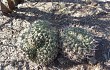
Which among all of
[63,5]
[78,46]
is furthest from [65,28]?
[63,5]

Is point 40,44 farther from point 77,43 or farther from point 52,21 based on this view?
point 52,21

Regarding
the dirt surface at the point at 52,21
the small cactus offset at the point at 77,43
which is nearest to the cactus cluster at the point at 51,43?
the small cactus offset at the point at 77,43

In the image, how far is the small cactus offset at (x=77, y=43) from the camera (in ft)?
13.6

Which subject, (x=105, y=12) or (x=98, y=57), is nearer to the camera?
(x=98, y=57)

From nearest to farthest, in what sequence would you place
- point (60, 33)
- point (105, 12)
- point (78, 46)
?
point (78, 46), point (60, 33), point (105, 12)

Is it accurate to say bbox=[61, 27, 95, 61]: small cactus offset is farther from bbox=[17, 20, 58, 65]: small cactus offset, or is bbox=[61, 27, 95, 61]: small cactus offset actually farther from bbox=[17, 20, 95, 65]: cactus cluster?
bbox=[17, 20, 58, 65]: small cactus offset

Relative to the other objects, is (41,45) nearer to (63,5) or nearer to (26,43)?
(26,43)

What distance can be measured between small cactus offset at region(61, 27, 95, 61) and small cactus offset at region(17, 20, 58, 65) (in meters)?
0.18

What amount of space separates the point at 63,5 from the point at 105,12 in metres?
0.79

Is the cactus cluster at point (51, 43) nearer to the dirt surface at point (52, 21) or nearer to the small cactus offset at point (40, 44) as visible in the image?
the small cactus offset at point (40, 44)

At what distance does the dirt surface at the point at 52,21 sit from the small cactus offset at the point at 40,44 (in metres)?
0.17

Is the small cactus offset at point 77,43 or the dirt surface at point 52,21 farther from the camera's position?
the dirt surface at point 52,21

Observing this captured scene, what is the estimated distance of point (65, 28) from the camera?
453cm

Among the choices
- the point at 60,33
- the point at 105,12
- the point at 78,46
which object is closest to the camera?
the point at 78,46
